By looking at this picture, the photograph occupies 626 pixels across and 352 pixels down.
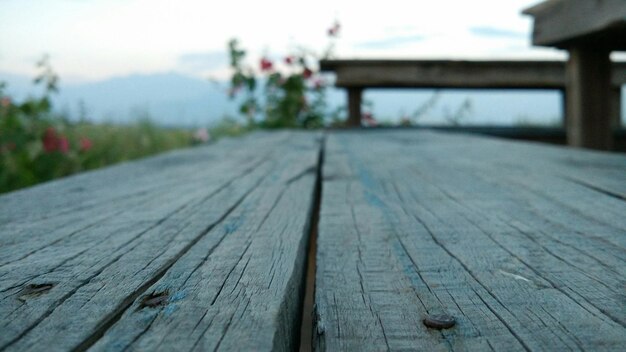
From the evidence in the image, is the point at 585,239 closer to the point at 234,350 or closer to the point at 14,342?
the point at 234,350

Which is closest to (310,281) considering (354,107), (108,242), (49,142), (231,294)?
(108,242)

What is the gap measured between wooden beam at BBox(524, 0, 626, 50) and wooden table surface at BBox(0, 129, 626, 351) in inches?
41.1

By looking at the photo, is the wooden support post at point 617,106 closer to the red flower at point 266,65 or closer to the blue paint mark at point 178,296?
the red flower at point 266,65

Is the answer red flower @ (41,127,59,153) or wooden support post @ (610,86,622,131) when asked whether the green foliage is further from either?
wooden support post @ (610,86,622,131)

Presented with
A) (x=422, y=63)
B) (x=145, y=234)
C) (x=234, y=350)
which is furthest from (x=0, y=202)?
(x=422, y=63)

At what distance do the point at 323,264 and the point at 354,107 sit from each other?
487 cm

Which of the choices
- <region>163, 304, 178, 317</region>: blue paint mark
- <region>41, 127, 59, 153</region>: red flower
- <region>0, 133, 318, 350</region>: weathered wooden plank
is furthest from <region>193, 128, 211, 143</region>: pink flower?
<region>163, 304, 178, 317</region>: blue paint mark

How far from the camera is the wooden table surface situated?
0.72 meters

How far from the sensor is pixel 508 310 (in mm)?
791

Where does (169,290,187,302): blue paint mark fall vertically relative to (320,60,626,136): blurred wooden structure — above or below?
below

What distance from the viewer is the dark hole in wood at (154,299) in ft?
2.64

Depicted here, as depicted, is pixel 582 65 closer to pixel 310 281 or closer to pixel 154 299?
pixel 310 281

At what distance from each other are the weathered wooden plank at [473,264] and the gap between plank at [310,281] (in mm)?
60

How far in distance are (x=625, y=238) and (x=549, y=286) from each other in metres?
0.36
